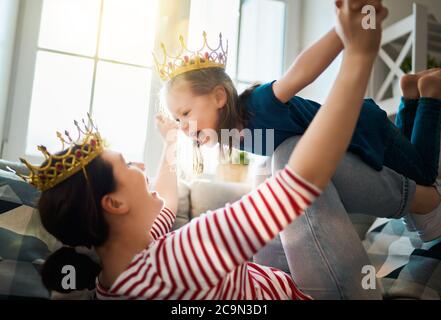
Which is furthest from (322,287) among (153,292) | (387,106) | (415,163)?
(387,106)

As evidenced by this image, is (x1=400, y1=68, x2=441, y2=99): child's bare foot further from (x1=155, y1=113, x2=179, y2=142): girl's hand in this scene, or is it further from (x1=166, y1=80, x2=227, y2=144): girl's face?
(x1=155, y1=113, x2=179, y2=142): girl's hand

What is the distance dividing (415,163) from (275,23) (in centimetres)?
128

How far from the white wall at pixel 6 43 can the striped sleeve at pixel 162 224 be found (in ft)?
2.86

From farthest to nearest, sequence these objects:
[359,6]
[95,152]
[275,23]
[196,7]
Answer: [275,23] < [196,7] < [95,152] < [359,6]

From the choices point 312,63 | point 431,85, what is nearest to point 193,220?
point 312,63

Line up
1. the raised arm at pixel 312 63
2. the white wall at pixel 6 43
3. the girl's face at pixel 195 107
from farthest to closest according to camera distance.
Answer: the white wall at pixel 6 43, the girl's face at pixel 195 107, the raised arm at pixel 312 63

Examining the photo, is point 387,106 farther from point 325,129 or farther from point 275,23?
point 325,129

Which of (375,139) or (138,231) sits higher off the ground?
(375,139)

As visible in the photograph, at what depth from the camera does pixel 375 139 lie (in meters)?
0.79

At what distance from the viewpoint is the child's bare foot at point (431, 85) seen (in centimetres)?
79

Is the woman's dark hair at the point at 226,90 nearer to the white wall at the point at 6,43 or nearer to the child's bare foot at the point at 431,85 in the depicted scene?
the child's bare foot at the point at 431,85

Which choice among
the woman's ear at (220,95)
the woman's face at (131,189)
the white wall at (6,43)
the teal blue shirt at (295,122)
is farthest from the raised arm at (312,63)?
the white wall at (6,43)

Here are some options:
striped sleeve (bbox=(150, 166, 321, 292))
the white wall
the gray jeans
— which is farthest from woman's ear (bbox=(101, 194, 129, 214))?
the white wall

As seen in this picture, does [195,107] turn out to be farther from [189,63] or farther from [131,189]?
[131,189]
